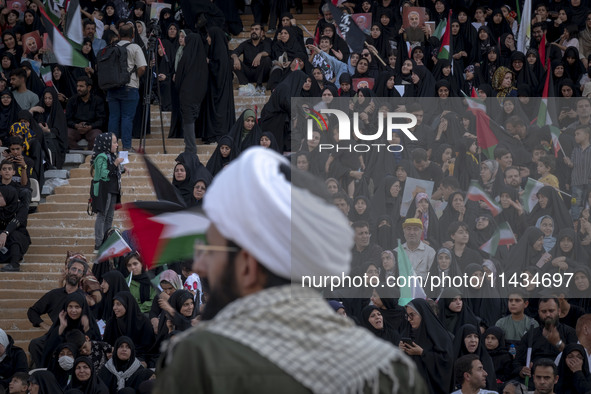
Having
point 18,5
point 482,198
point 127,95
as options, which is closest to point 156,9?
point 18,5

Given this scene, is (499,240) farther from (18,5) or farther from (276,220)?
(18,5)

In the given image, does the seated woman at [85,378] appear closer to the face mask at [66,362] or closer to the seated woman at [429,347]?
the face mask at [66,362]

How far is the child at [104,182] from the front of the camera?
40.4 feet

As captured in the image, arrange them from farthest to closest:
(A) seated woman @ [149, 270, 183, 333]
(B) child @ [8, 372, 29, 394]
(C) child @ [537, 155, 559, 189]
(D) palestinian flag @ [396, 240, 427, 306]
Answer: (C) child @ [537, 155, 559, 189]
(D) palestinian flag @ [396, 240, 427, 306]
(A) seated woman @ [149, 270, 183, 333]
(B) child @ [8, 372, 29, 394]

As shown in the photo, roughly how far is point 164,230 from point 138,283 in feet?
28.2

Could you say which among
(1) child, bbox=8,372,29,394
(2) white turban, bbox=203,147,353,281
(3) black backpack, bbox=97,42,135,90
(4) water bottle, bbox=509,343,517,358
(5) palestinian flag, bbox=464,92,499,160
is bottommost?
(1) child, bbox=8,372,29,394

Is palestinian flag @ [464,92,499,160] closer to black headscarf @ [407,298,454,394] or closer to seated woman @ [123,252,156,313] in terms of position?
black headscarf @ [407,298,454,394]

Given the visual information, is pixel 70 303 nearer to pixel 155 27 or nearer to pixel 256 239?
pixel 155 27

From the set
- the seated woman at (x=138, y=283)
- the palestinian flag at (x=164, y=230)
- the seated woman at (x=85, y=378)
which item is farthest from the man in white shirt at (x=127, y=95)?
the palestinian flag at (x=164, y=230)

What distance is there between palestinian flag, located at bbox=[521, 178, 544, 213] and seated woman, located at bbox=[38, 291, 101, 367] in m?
4.82

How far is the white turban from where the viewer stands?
74.9 inches

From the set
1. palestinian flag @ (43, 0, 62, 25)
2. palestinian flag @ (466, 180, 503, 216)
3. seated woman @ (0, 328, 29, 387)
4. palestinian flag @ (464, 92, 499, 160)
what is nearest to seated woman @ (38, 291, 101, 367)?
seated woman @ (0, 328, 29, 387)

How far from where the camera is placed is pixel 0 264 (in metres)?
12.6

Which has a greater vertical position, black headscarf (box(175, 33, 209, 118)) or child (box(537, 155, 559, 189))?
black headscarf (box(175, 33, 209, 118))
